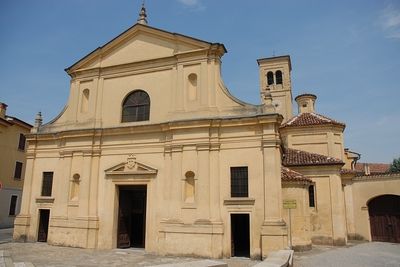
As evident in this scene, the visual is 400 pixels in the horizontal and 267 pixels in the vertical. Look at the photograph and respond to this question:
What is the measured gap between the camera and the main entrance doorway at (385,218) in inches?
938

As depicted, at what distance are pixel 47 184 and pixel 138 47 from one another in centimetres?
970

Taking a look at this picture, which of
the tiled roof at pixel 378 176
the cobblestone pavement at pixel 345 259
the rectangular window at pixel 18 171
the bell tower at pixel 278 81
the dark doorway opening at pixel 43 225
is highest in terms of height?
the bell tower at pixel 278 81

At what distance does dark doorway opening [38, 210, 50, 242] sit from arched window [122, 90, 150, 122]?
7.28 m

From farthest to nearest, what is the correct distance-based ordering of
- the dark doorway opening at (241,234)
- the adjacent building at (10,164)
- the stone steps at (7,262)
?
the adjacent building at (10,164), the dark doorway opening at (241,234), the stone steps at (7,262)

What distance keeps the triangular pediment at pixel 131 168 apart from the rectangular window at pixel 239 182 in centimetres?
404

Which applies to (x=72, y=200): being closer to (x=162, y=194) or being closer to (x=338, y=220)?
(x=162, y=194)

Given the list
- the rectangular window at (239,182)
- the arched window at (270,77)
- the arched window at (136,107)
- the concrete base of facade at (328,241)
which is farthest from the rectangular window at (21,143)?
the arched window at (270,77)

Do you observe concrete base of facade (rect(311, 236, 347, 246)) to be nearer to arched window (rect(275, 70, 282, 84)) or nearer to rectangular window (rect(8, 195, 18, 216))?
arched window (rect(275, 70, 282, 84))

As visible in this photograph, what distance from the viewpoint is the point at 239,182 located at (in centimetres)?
1516

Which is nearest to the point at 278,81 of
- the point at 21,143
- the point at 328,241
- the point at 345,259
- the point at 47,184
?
the point at 328,241

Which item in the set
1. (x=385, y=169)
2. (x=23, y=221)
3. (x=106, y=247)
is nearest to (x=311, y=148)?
(x=106, y=247)

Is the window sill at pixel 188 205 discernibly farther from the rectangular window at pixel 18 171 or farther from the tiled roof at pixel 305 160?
the rectangular window at pixel 18 171

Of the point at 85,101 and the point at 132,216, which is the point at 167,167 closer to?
the point at 132,216

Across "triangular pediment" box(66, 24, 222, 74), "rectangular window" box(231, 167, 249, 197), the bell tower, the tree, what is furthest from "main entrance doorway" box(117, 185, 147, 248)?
the tree
